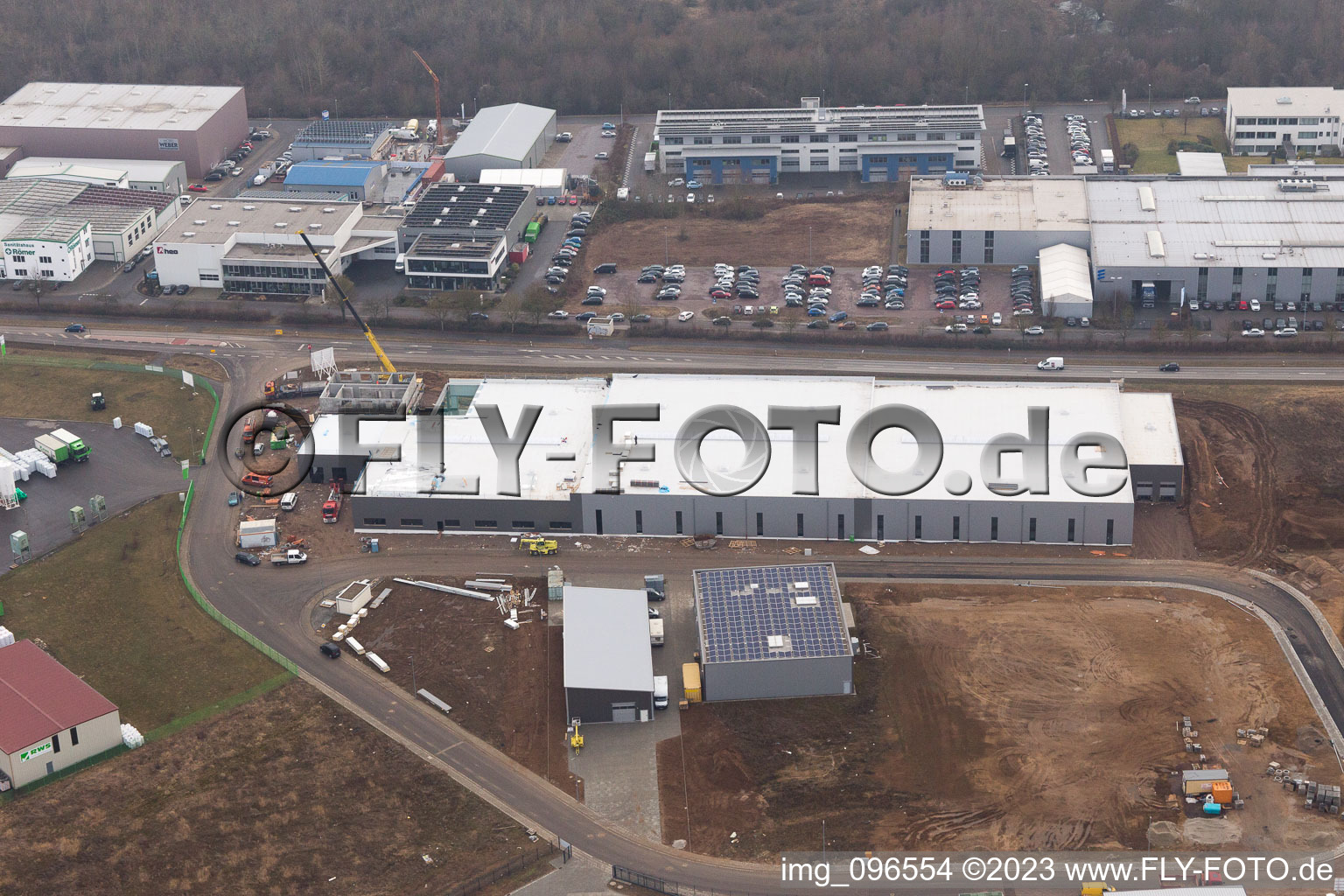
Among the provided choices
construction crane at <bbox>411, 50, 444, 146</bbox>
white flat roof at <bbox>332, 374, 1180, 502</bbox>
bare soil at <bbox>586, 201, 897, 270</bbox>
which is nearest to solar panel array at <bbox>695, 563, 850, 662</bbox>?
white flat roof at <bbox>332, 374, 1180, 502</bbox>

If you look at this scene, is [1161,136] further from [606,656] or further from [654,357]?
[606,656]

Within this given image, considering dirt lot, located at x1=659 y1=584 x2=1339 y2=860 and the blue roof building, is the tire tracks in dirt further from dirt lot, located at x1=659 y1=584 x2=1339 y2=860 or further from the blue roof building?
the blue roof building

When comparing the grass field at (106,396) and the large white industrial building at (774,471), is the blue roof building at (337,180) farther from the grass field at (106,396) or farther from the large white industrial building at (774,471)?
the large white industrial building at (774,471)

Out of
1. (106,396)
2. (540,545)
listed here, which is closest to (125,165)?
(106,396)

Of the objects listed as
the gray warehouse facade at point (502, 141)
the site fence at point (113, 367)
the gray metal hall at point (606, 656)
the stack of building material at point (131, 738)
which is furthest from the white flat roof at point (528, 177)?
the stack of building material at point (131, 738)

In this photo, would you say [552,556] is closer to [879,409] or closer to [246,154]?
[879,409]

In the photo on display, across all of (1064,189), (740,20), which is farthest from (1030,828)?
(740,20)

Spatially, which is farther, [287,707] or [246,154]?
[246,154]
